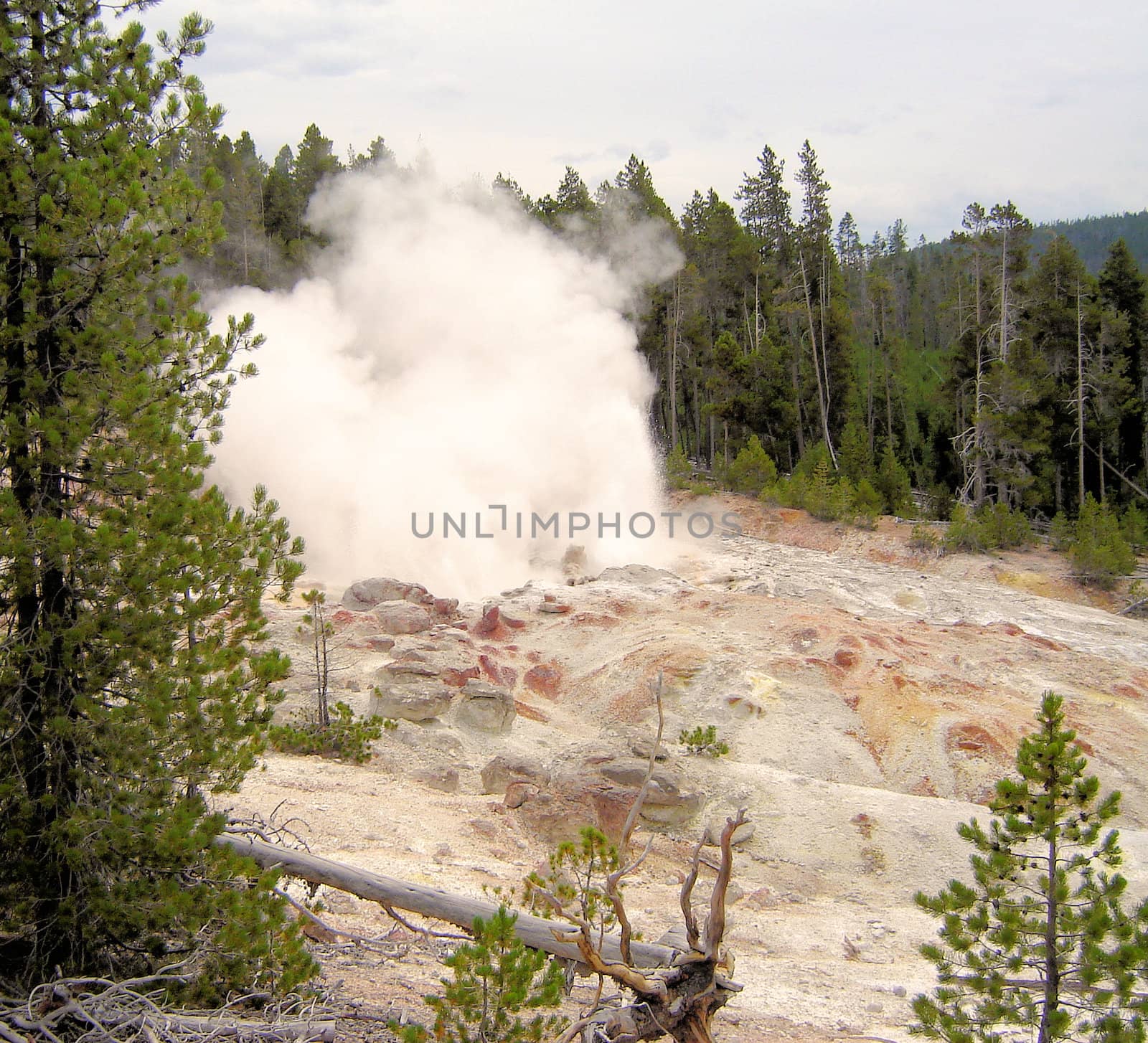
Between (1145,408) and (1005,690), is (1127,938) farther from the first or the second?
(1145,408)

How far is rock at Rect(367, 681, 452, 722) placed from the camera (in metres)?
11.5

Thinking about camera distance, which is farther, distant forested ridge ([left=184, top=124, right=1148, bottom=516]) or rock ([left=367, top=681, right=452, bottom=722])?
distant forested ridge ([left=184, top=124, right=1148, bottom=516])

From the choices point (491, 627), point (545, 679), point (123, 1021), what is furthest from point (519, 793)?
point (491, 627)

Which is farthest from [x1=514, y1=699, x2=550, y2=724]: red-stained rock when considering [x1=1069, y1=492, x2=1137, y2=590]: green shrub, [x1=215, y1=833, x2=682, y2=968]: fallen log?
[x1=1069, y1=492, x2=1137, y2=590]: green shrub

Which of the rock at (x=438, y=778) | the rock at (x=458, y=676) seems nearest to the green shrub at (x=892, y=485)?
the rock at (x=458, y=676)

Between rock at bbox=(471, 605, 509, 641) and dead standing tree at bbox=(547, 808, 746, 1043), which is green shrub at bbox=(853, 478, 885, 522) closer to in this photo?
rock at bbox=(471, 605, 509, 641)

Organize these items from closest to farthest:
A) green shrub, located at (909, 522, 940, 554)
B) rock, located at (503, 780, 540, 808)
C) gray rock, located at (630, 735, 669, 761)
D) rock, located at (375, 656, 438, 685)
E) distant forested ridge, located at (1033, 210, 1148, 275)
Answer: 1. rock, located at (503, 780, 540, 808)
2. gray rock, located at (630, 735, 669, 761)
3. rock, located at (375, 656, 438, 685)
4. green shrub, located at (909, 522, 940, 554)
5. distant forested ridge, located at (1033, 210, 1148, 275)

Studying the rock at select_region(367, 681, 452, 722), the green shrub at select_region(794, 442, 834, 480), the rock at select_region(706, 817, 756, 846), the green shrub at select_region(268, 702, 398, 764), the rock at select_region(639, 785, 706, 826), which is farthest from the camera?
the green shrub at select_region(794, 442, 834, 480)

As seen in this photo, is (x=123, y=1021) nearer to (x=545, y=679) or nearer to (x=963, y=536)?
(x=545, y=679)

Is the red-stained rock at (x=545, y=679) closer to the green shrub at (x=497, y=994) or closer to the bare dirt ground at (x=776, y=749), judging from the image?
the bare dirt ground at (x=776, y=749)

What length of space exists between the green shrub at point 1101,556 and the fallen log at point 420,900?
754 inches

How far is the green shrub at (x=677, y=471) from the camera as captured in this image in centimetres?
2859

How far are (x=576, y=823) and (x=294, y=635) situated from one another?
21.1 ft

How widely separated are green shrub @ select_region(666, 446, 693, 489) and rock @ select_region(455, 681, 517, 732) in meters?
17.5
